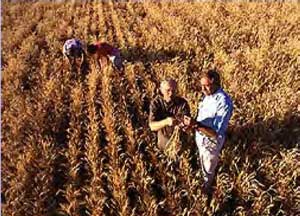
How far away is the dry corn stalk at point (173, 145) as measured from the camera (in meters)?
6.41

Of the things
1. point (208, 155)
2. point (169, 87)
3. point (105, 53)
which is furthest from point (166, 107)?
point (105, 53)

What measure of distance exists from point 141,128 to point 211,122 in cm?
198

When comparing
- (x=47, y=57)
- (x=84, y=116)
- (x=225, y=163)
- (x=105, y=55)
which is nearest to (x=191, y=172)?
(x=225, y=163)

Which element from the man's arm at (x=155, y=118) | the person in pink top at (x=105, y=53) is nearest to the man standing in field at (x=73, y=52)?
the person in pink top at (x=105, y=53)

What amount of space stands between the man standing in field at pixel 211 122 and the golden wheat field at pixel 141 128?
0.75 feet

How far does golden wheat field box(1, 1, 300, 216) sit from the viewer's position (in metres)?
5.83

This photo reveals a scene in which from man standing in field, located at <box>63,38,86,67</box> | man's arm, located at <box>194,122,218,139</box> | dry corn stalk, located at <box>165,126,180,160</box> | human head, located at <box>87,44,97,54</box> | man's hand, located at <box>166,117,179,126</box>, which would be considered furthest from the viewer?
man standing in field, located at <box>63,38,86,67</box>

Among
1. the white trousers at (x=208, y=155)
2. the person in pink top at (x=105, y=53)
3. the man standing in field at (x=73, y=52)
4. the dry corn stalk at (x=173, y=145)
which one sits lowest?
the man standing in field at (x=73, y=52)

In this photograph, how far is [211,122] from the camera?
5.67 m

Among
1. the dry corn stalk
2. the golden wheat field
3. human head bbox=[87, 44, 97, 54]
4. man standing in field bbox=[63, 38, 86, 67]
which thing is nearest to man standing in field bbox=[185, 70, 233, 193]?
the golden wheat field

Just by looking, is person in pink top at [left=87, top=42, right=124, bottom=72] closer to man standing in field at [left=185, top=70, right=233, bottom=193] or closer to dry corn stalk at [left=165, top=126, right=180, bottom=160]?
dry corn stalk at [left=165, top=126, right=180, bottom=160]

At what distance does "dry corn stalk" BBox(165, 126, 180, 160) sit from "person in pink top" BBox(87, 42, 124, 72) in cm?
403

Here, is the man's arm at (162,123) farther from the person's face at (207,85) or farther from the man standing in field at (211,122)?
the person's face at (207,85)

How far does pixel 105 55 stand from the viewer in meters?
10.3
